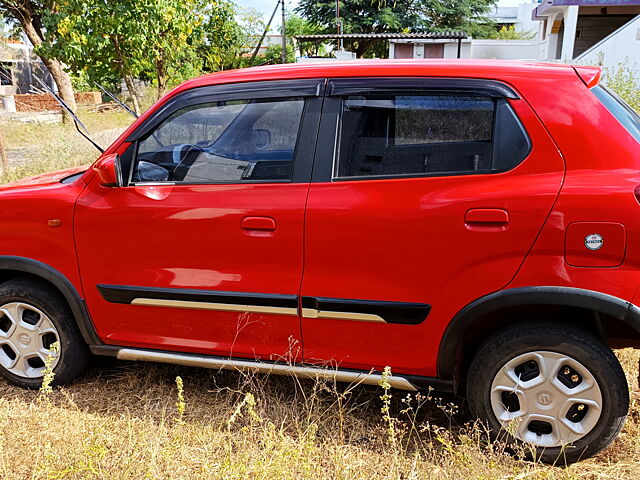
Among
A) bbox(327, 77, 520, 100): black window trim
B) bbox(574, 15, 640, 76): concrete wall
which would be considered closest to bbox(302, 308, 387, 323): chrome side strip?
bbox(327, 77, 520, 100): black window trim

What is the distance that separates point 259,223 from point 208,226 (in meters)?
0.28

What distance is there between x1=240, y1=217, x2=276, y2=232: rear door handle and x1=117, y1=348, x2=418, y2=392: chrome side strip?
0.71 metres

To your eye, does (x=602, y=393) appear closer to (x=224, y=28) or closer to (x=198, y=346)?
(x=198, y=346)

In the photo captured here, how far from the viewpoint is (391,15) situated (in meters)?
40.7

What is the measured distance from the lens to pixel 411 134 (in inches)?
113

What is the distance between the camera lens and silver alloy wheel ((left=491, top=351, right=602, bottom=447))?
2658mm

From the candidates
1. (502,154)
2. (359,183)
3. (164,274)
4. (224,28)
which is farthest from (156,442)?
(224,28)

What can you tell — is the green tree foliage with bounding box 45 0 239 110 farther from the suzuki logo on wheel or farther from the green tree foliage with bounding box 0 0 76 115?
the suzuki logo on wheel

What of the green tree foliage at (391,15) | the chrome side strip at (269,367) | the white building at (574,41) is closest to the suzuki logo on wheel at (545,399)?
the chrome side strip at (269,367)

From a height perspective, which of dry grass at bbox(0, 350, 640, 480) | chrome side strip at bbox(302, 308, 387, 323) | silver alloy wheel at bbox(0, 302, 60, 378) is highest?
chrome side strip at bbox(302, 308, 387, 323)

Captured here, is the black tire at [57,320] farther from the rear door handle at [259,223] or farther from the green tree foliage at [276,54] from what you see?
the green tree foliage at [276,54]

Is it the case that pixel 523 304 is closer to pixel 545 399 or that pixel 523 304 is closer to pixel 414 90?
pixel 545 399

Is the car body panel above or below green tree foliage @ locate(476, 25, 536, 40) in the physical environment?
below

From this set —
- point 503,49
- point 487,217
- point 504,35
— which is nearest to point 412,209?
point 487,217
